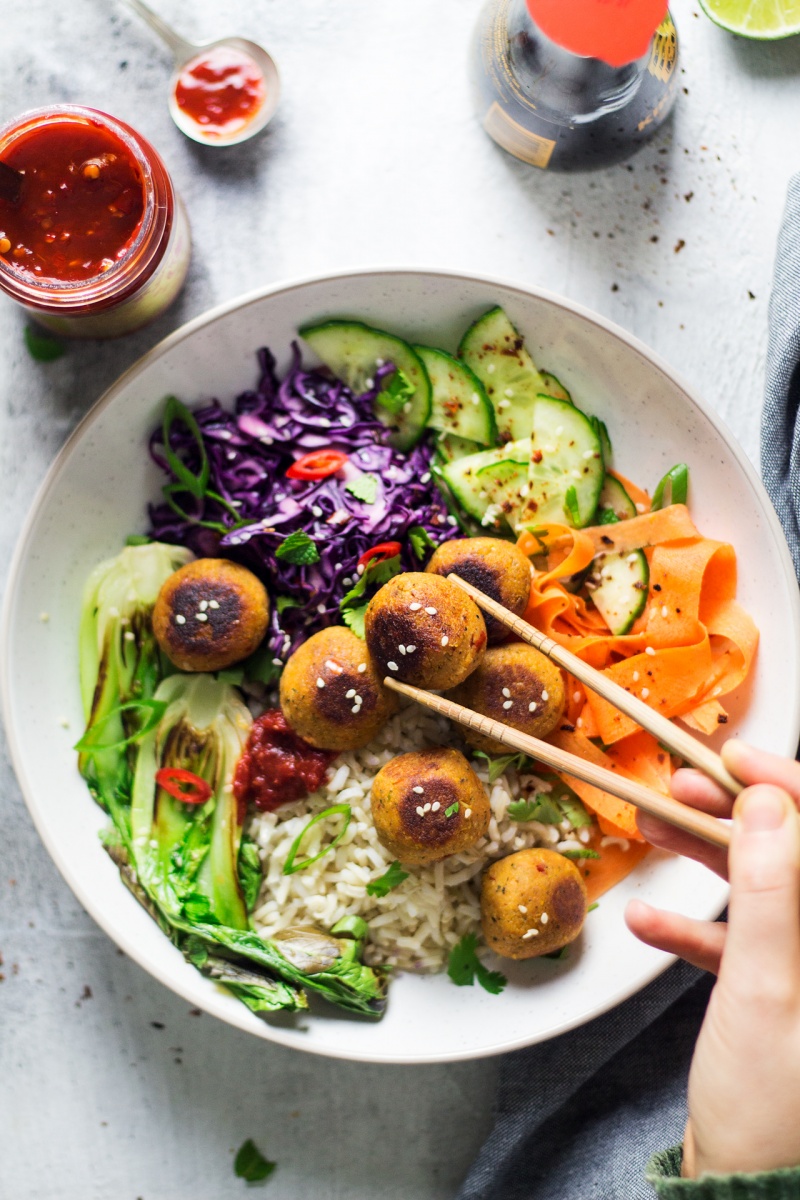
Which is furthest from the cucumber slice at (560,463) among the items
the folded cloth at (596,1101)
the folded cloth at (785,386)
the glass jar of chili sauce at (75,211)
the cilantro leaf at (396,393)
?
the folded cloth at (596,1101)

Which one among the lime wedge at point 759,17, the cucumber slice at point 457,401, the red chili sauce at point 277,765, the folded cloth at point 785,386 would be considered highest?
the lime wedge at point 759,17

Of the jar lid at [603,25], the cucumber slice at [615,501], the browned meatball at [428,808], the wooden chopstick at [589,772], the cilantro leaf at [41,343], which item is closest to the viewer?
the wooden chopstick at [589,772]

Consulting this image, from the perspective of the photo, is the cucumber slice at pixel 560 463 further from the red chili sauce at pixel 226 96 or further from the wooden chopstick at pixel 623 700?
the red chili sauce at pixel 226 96

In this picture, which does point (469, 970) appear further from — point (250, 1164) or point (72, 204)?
point (72, 204)

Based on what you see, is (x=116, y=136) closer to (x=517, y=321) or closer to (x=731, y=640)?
(x=517, y=321)

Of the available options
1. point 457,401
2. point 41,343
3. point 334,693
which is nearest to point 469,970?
point 334,693

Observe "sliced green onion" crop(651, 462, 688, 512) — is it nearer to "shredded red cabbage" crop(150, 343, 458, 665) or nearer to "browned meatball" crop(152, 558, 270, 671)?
"shredded red cabbage" crop(150, 343, 458, 665)

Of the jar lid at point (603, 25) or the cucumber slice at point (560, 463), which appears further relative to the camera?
the cucumber slice at point (560, 463)
